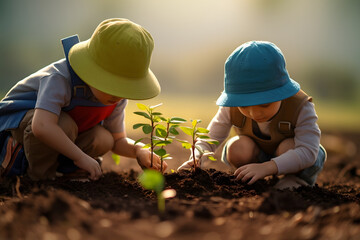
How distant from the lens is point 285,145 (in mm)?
2824

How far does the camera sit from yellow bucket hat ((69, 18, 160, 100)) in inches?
93.4

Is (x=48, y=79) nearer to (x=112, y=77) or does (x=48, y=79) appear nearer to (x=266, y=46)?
(x=112, y=77)

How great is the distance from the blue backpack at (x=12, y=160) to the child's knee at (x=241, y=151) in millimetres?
1591

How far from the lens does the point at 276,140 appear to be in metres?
2.90

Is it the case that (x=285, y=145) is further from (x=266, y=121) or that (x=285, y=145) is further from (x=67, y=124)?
(x=67, y=124)

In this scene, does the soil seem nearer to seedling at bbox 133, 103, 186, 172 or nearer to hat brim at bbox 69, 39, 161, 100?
seedling at bbox 133, 103, 186, 172

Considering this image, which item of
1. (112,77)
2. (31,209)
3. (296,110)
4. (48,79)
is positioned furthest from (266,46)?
(31,209)

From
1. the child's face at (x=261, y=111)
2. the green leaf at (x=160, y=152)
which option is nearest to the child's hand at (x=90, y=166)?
the green leaf at (x=160, y=152)

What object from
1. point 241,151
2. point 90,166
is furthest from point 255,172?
point 90,166

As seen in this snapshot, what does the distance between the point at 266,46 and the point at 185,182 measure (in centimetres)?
104

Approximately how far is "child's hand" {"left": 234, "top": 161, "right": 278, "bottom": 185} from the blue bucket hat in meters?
0.46

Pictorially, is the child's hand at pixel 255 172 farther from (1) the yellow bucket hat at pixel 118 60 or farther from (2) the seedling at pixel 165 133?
(1) the yellow bucket hat at pixel 118 60

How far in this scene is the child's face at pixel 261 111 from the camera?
257cm

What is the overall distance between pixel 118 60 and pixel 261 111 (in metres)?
1.01
